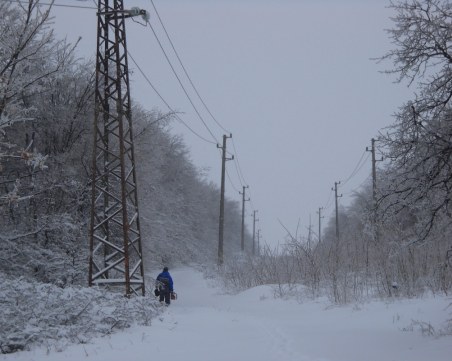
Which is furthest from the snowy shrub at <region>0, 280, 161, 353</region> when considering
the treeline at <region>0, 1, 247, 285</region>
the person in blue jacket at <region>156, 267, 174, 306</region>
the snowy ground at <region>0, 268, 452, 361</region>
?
the person in blue jacket at <region>156, 267, 174, 306</region>

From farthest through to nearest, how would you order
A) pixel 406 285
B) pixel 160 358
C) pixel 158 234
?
pixel 158 234
pixel 406 285
pixel 160 358

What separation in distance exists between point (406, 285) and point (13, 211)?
1259 centimetres

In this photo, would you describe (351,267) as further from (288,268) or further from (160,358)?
(160,358)

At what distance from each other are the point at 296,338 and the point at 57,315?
420cm

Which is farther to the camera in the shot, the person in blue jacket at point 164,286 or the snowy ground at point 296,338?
the person in blue jacket at point 164,286

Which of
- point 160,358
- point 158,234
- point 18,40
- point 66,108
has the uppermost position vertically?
point 66,108

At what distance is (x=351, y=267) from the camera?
47.3 ft

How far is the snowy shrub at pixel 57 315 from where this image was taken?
22.9 ft

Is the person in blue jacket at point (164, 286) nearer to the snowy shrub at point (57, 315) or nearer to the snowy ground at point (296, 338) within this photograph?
the snowy ground at point (296, 338)

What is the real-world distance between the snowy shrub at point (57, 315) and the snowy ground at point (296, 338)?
0.29m

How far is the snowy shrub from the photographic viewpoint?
6973mm

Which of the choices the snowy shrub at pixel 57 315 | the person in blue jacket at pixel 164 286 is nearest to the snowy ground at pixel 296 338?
the snowy shrub at pixel 57 315

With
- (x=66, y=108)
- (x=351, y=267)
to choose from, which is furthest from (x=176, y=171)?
(x=351, y=267)

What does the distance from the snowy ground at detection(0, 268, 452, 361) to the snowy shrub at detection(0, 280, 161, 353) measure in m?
0.29
